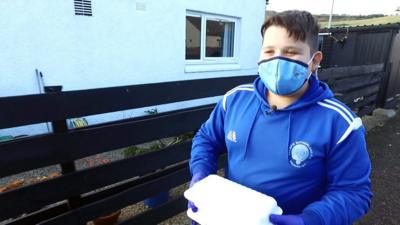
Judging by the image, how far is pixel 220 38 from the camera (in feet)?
27.0

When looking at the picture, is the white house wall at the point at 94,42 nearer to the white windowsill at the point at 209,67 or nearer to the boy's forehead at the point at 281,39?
the white windowsill at the point at 209,67

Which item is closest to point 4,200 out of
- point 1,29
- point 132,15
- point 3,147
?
point 3,147

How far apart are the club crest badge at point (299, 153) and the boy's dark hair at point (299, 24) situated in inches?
17.5

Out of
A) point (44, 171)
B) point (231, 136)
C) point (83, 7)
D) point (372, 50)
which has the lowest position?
point (44, 171)

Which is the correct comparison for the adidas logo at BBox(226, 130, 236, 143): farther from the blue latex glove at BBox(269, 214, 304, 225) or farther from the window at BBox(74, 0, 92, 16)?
the window at BBox(74, 0, 92, 16)

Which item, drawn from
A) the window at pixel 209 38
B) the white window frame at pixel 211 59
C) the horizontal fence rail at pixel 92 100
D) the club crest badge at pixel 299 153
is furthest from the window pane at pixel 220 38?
the club crest badge at pixel 299 153

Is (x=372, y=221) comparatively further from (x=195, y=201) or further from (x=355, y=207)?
(x=195, y=201)

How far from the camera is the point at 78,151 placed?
2.32 metres

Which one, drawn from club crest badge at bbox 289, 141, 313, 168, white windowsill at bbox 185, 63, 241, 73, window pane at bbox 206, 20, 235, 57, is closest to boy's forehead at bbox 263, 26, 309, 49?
club crest badge at bbox 289, 141, 313, 168

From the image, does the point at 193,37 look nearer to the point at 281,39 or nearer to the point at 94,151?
the point at 94,151

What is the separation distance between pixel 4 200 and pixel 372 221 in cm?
359

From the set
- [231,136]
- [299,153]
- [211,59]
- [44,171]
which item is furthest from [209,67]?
[299,153]

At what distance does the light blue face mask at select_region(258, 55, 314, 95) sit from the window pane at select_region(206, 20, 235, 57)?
6.63 meters

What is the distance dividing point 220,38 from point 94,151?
6.38 m
